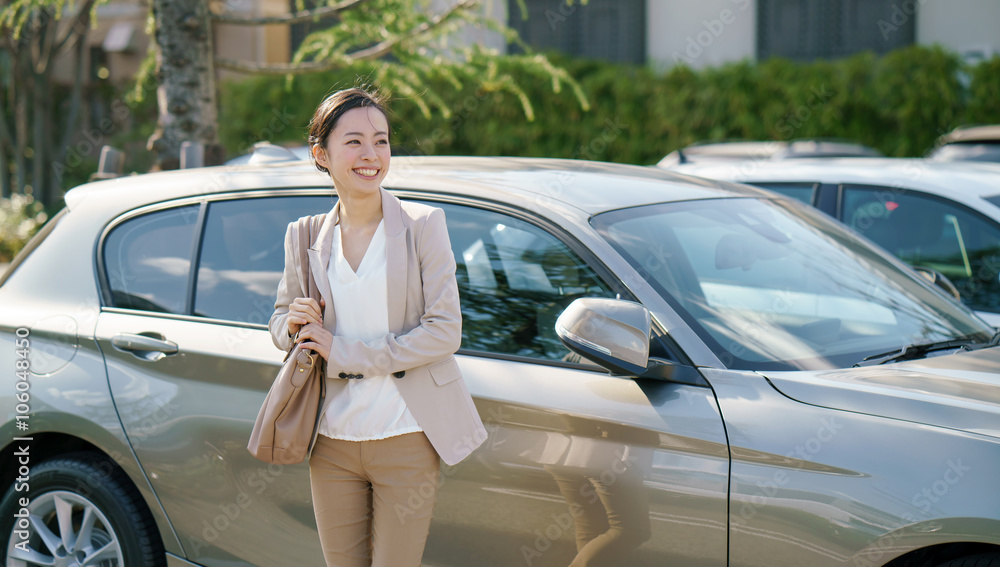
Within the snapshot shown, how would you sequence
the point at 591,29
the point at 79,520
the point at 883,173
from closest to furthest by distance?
the point at 79,520 < the point at 883,173 < the point at 591,29

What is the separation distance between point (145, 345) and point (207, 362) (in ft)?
0.84

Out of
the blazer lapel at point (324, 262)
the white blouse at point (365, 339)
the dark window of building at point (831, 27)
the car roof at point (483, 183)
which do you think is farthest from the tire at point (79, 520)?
the dark window of building at point (831, 27)

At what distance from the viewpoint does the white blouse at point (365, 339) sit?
2.24 m

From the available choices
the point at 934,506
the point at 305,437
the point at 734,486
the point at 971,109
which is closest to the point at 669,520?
the point at 734,486

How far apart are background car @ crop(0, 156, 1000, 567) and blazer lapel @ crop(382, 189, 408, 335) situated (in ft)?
1.32

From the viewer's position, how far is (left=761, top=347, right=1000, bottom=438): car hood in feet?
6.97

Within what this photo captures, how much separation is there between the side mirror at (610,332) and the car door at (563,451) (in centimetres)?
15

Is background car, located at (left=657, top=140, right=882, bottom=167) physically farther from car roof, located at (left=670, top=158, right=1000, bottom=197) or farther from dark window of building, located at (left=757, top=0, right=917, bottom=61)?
dark window of building, located at (left=757, top=0, right=917, bottom=61)

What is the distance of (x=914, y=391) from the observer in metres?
2.23

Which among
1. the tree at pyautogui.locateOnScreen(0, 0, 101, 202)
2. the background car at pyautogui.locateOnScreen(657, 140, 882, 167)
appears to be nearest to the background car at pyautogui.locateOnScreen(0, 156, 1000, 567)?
the background car at pyautogui.locateOnScreen(657, 140, 882, 167)

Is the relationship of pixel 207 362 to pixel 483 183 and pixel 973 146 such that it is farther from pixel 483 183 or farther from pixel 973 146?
pixel 973 146

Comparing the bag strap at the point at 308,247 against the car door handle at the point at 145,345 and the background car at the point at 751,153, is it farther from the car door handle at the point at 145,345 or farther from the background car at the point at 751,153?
the background car at the point at 751,153

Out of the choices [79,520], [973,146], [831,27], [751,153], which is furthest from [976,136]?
[79,520]

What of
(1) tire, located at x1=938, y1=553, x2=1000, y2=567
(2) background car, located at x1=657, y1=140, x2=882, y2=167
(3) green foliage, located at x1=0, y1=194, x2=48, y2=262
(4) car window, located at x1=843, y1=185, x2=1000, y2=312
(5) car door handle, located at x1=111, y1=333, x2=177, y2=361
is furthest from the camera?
(3) green foliage, located at x1=0, y1=194, x2=48, y2=262
